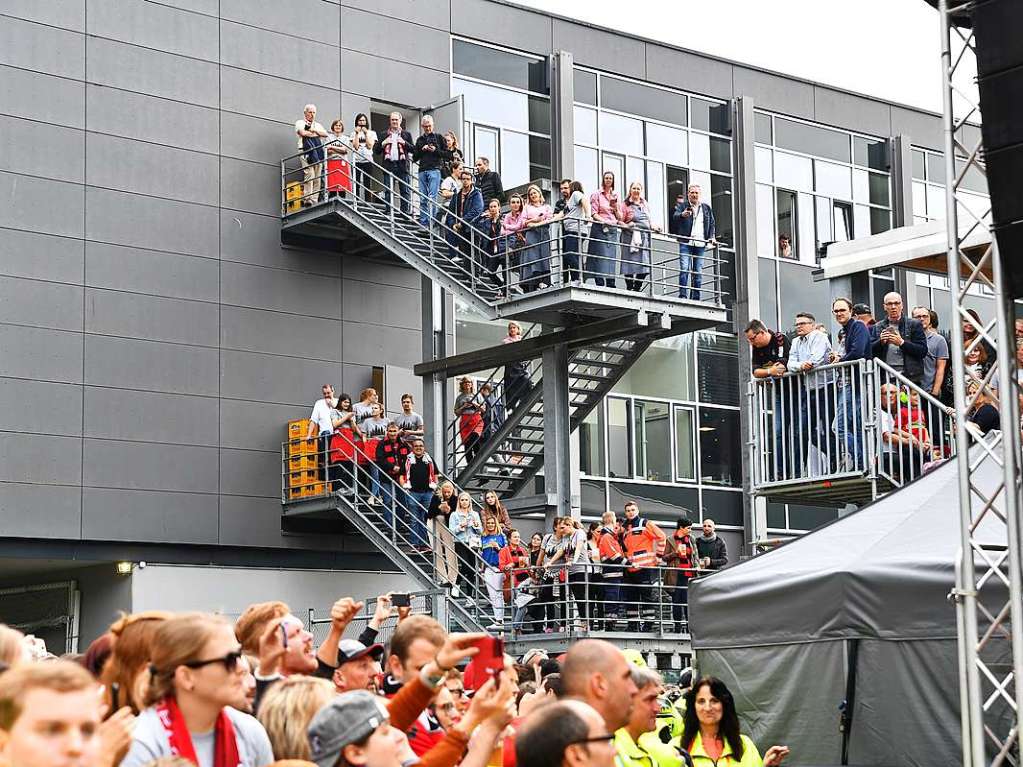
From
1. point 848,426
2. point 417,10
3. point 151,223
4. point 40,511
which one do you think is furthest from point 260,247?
point 848,426

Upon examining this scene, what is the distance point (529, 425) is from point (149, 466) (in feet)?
20.9

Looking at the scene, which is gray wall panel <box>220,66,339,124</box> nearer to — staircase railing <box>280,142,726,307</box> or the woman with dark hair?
staircase railing <box>280,142,726,307</box>

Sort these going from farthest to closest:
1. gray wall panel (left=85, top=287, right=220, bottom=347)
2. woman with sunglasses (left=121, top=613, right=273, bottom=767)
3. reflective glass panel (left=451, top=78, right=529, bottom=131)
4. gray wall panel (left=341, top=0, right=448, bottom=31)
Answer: reflective glass panel (left=451, top=78, right=529, bottom=131)
gray wall panel (left=341, top=0, right=448, bottom=31)
gray wall panel (left=85, top=287, right=220, bottom=347)
woman with sunglasses (left=121, top=613, right=273, bottom=767)

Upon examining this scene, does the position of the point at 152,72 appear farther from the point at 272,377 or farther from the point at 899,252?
the point at 899,252

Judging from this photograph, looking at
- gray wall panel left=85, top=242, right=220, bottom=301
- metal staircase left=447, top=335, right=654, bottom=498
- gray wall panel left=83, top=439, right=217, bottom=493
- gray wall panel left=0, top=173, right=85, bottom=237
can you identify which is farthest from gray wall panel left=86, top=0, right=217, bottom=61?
metal staircase left=447, top=335, right=654, bottom=498

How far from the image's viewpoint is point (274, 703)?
5.64 metres

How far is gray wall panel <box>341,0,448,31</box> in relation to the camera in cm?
2836

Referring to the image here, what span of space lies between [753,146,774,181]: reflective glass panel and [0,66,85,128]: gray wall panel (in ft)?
45.7

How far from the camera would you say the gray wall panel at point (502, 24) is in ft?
95.7

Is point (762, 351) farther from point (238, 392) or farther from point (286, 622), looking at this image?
point (286, 622)

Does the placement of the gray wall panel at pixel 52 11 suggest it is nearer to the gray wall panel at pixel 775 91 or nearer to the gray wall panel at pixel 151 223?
the gray wall panel at pixel 151 223

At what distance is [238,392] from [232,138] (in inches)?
167

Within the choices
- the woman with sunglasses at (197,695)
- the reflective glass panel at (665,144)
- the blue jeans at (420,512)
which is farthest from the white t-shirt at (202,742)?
the reflective glass panel at (665,144)

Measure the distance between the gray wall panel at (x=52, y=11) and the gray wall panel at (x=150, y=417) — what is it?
19.0 feet
